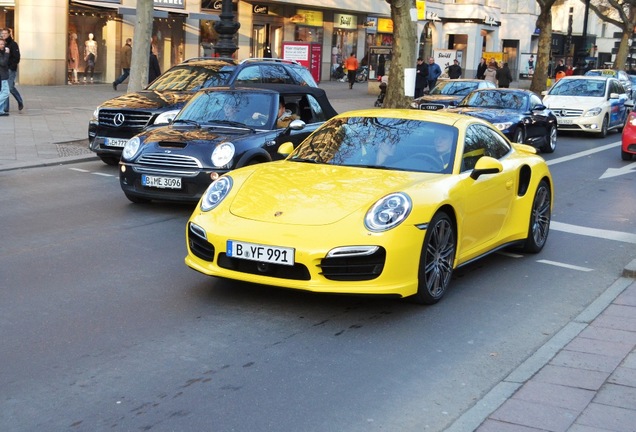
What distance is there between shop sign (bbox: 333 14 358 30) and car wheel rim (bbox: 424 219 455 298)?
4098 cm

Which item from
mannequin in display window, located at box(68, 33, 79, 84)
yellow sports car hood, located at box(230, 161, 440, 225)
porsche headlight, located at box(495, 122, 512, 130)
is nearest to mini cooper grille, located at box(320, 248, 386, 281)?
yellow sports car hood, located at box(230, 161, 440, 225)

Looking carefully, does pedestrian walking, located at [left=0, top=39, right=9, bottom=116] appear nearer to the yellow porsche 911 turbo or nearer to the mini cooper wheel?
the mini cooper wheel

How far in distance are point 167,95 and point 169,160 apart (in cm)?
538

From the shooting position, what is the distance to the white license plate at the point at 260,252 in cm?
643

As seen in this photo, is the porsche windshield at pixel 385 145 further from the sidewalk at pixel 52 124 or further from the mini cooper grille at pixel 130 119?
the sidewalk at pixel 52 124

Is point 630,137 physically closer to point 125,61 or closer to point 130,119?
point 130,119

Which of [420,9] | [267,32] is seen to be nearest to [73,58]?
[267,32]

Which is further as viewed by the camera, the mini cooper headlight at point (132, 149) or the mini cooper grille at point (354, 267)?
the mini cooper headlight at point (132, 149)

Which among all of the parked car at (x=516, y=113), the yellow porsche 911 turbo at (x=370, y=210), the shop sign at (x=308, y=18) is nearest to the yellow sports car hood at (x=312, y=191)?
the yellow porsche 911 turbo at (x=370, y=210)

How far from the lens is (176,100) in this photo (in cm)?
1534

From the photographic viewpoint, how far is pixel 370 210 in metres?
6.63

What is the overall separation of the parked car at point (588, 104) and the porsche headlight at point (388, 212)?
18.4 meters

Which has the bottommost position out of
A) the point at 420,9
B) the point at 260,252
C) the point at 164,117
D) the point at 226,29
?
the point at 260,252

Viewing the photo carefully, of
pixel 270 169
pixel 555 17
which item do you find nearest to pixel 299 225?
pixel 270 169
